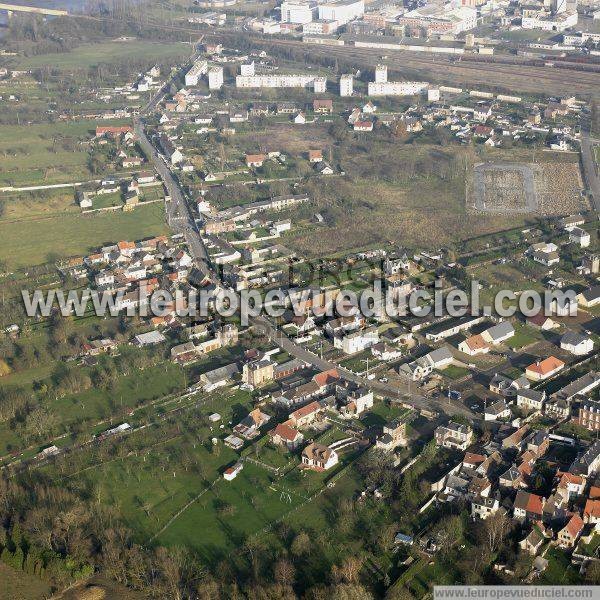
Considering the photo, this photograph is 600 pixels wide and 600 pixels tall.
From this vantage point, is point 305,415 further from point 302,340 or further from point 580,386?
point 580,386

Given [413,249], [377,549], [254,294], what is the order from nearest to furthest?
[377,549], [254,294], [413,249]

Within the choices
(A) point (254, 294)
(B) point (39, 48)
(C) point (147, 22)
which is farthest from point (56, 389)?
(C) point (147, 22)

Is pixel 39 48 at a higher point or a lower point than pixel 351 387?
higher

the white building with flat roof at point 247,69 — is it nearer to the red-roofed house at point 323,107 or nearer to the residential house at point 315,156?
the red-roofed house at point 323,107

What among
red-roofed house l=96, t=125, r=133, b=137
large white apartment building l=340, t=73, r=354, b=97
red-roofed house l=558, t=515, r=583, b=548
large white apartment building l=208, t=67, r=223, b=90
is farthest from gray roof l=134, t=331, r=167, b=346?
large white apartment building l=208, t=67, r=223, b=90

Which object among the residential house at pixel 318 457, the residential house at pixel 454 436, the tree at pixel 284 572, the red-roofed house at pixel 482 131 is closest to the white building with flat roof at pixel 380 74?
the red-roofed house at pixel 482 131

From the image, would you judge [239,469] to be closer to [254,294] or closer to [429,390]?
[429,390]
